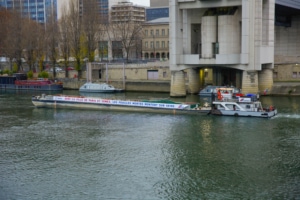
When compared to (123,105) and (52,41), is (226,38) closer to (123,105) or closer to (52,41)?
(123,105)

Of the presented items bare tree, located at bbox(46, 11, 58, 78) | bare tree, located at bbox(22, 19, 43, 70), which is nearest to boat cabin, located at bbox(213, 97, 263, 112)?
bare tree, located at bbox(46, 11, 58, 78)

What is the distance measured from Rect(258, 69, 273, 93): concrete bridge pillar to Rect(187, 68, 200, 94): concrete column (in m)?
8.15

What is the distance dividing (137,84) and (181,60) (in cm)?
1163

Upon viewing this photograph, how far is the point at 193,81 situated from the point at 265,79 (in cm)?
925

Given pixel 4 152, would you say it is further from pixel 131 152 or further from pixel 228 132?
pixel 228 132

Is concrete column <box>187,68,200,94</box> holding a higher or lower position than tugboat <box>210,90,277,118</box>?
higher

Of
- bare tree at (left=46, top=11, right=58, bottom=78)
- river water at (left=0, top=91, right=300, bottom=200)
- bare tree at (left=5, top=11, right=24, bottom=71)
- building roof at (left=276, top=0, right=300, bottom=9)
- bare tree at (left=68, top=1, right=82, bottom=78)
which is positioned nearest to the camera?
river water at (left=0, top=91, right=300, bottom=200)

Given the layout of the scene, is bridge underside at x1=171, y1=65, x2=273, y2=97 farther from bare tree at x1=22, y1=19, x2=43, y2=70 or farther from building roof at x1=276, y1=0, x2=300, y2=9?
bare tree at x1=22, y1=19, x2=43, y2=70

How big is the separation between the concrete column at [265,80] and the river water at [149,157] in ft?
46.3

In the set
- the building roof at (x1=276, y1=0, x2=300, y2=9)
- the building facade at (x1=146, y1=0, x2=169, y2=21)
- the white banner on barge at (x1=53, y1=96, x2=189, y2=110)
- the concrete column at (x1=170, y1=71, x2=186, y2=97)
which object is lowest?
the white banner on barge at (x1=53, y1=96, x2=189, y2=110)

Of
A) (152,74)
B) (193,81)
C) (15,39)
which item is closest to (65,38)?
(15,39)

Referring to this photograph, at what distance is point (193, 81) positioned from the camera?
65.8m

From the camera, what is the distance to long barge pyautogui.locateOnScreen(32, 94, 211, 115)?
47562 mm

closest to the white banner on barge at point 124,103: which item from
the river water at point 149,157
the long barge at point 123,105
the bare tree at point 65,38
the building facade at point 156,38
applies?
the long barge at point 123,105
